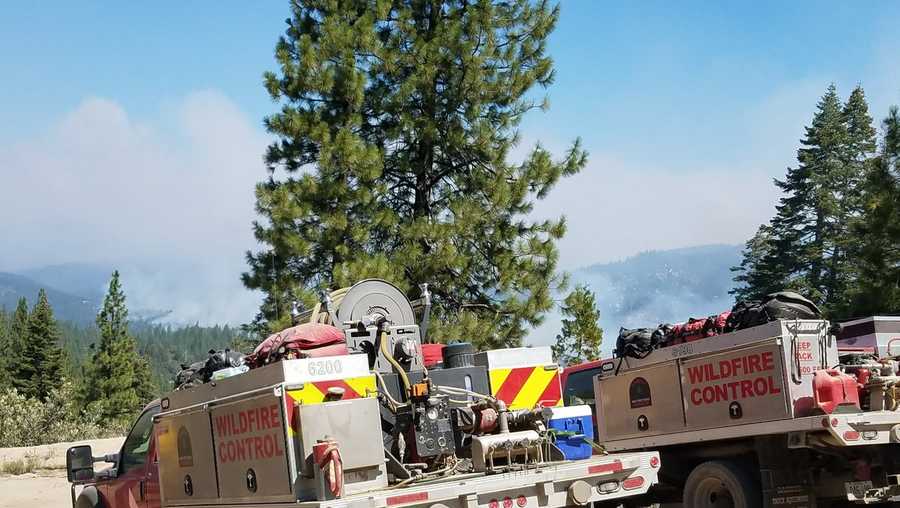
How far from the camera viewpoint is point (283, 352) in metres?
7.73

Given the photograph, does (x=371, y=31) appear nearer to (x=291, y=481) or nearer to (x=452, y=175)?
(x=452, y=175)

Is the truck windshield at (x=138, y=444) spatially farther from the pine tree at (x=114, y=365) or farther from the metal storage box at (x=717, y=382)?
the pine tree at (x=114, y=365)

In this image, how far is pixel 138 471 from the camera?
1004 centimetres

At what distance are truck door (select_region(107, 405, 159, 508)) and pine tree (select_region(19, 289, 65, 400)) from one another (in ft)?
193

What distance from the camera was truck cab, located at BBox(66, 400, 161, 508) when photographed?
9703 millimetres

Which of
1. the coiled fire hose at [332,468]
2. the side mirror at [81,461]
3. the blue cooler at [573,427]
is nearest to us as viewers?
the coiled fire hose at [332,468]

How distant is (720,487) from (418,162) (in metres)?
11.5

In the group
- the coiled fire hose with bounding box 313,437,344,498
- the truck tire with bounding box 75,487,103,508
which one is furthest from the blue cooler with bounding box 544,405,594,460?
the truck tire with bounding box 75,487,103,508

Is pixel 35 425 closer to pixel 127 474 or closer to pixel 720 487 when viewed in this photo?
pixel 127 474

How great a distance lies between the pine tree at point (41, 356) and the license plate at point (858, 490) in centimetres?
6293

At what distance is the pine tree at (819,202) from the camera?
50938 millimetres

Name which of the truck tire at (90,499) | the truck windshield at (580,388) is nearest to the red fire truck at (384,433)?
the truck tire at (90,499)

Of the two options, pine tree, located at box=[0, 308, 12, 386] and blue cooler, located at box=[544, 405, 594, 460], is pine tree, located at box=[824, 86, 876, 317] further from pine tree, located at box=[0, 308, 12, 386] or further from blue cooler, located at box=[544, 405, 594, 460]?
pine tree, located at box=[0, 308, 12, 386]

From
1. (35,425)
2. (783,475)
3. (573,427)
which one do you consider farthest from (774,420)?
(35,425)
